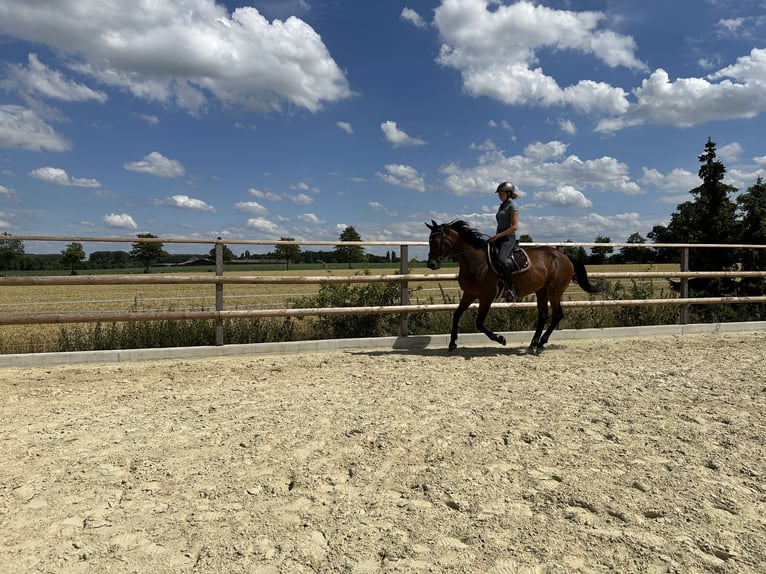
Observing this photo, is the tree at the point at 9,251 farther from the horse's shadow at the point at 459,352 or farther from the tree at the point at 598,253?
the tree at the point at 598,253

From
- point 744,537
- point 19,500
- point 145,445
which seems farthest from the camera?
point 145,445

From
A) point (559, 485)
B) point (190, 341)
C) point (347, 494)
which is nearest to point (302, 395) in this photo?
point (347, 494)

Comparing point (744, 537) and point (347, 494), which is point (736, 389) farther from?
point (347, 494)

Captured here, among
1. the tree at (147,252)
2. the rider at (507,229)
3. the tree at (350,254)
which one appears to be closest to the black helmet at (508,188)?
the rider at (507,229)

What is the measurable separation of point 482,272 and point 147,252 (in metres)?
5.26

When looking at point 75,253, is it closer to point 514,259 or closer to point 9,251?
point 9,251

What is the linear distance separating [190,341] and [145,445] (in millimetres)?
3982

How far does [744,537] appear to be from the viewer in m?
2.43

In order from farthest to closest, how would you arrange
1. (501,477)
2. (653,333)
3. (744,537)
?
(653,333) → (501,477) → (744,537)

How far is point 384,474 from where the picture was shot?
315cm

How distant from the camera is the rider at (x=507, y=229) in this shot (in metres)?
7.36

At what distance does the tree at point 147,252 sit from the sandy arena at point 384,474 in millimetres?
2231

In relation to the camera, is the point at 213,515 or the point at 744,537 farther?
the point at 213,515

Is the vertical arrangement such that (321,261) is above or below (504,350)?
above
